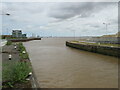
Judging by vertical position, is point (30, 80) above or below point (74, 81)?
A: above

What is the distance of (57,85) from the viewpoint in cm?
866

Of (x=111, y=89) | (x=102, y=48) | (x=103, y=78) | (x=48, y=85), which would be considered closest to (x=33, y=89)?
(x=48, y=85)

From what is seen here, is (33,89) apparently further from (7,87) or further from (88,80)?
(88,80)

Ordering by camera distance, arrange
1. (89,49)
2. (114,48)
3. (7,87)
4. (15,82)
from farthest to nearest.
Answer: (89,49) < (114,48) < (15,82) < (7,87)

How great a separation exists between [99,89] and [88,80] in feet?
5.71

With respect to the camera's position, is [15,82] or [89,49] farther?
[89,49]

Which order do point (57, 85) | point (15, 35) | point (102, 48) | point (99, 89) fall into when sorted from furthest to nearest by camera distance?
point (15, 35) → point (102, 48) → point (57, 85) → point (99, 89)

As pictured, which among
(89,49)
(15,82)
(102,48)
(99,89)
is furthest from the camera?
(89,49)

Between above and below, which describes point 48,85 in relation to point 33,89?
below

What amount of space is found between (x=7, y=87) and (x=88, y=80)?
549cm

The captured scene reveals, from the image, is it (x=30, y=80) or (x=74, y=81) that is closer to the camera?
(x=30, y=80)

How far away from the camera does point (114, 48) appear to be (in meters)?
20.9

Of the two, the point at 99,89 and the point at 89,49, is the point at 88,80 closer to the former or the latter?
the point at 99,89

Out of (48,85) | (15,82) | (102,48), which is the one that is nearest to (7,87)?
(15,82)
